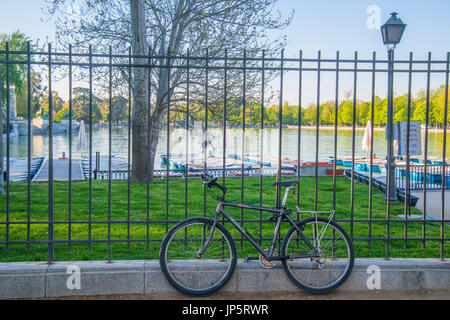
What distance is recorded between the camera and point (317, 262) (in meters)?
4.56

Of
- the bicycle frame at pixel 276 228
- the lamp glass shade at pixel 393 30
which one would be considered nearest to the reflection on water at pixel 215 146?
the bicycle frame at pixel 276 228

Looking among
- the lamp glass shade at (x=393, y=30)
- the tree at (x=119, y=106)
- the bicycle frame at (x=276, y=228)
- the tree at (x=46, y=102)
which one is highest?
the tree at (x=46, y=102)

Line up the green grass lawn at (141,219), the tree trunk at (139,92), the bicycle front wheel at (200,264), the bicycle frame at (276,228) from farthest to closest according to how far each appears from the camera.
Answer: the tree trunk at (139,92)
the green grass lawn at (141,219)
the bicycle frame at (276,228)
the bicycle front wheel at (200,264)

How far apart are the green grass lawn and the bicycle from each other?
46cm

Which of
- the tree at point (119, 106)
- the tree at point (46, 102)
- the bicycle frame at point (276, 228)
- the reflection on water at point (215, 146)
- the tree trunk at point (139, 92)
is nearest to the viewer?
the bicycle frame at point (276, 228)

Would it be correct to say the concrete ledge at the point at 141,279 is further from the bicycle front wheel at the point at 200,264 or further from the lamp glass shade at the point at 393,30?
the lamp glass shade at the point at 393,30

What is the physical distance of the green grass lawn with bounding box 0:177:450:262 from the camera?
5.40 m

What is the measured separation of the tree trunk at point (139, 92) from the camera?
13523 millimetres

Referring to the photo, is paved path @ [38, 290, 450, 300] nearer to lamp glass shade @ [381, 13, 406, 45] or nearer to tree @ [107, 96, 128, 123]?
lamp glass shade @ [381, 13, 406, 45]

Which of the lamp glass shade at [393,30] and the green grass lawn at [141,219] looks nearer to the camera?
the green grass lawn at [141,219]

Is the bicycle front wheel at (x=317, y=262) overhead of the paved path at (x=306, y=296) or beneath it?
overhead

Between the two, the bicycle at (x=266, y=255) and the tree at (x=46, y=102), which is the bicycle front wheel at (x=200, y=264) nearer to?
the bicycle at (x=266, y=255)

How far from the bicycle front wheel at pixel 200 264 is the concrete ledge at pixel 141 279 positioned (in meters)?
0.15
